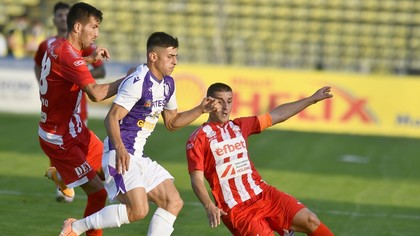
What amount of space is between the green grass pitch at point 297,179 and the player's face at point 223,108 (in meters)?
2.10

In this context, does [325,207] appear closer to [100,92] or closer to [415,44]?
[100,92]

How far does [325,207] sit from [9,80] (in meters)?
13.2

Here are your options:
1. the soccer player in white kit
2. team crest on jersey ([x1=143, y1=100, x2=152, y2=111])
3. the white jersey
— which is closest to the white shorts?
the soccer player in white kit

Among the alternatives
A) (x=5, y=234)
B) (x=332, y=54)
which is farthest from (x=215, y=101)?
(x=332, y=54)

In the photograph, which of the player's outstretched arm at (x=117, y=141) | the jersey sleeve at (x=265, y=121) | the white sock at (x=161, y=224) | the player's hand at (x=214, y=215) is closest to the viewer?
the player's hand at (x=214, y=215)

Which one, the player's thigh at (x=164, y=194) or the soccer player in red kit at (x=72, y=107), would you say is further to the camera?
the soccer player in red kit at (x=72, y=107)

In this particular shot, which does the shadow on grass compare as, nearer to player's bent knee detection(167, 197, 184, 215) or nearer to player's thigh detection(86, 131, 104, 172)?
player's thigh detection(86, 131, 104, 172)

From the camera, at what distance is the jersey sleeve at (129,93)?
7.70 m

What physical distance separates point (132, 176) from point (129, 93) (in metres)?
0.71

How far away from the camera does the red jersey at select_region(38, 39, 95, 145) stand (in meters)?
8.23

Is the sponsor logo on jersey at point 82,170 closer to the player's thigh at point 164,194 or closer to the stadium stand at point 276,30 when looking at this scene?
the player's thigh at point 164,194

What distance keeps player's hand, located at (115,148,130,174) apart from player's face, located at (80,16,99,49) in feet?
4.60

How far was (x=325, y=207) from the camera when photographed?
467 inches

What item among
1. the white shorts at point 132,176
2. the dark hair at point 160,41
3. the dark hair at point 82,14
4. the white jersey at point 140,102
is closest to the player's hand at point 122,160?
the white shorts at point 132,176
